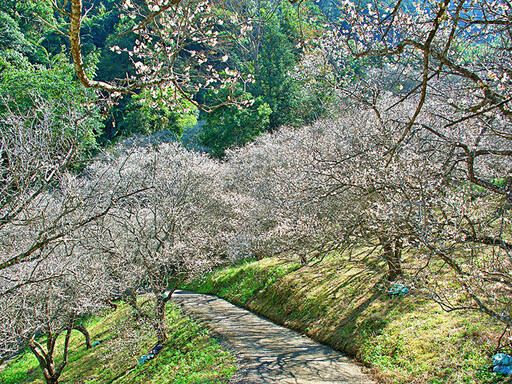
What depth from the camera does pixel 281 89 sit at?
3094cm

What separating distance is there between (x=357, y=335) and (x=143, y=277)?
639 centimetres

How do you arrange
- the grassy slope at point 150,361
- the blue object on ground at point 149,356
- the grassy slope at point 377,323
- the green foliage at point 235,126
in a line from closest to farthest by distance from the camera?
the grassy slope at point 377,323 → the grassy slope at point 150,361 → the blue object on ground at point 149,356 → the green foliage at point 235,126

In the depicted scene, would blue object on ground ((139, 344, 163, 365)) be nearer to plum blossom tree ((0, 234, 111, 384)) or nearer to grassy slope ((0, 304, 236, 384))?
grassy slope ((0, 304, 236, 384))

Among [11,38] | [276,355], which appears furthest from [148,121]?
[276,355]

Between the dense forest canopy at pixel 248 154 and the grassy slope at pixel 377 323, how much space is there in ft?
1.81

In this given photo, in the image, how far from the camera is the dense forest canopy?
12.9 feet

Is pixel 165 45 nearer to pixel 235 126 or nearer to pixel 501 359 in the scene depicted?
pixel 501 359

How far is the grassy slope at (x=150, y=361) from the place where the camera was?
328 inches

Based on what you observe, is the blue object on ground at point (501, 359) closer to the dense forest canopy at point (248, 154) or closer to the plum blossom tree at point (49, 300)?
the dense forest canopy at point (248, 154)

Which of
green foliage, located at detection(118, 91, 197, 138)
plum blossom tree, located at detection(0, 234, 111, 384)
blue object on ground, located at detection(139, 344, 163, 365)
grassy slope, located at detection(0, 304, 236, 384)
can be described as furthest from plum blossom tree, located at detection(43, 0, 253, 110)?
green foliage, located at detection(118, 91, 197, 138)

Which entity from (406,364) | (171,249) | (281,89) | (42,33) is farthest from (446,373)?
(42,33)

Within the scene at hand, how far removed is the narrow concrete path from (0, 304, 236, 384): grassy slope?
47 cm

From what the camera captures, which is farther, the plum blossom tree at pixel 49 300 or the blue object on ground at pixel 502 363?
the plum blossom tree at pixel 49 300

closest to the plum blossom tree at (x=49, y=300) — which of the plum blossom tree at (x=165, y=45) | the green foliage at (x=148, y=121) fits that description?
the plum blossom tree at (x=165, y=45)
